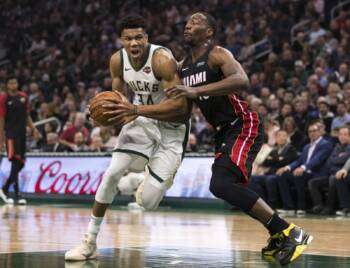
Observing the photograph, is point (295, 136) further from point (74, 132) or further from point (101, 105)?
point (101, 105)

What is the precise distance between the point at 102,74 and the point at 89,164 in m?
6.41

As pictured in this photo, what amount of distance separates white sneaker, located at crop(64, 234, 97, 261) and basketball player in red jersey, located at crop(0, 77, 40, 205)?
8585 mm

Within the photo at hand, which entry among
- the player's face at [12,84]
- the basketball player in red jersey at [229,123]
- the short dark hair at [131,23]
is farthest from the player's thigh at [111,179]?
the player's face at [12,84]

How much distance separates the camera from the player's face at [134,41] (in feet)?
24.2

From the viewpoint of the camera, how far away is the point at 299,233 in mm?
7219

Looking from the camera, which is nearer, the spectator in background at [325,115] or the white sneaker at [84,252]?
the white sneaker at [84,252]

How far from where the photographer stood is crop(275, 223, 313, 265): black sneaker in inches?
272

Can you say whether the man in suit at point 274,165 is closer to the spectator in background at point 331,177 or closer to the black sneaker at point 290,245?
the spectator in background at point 331,177

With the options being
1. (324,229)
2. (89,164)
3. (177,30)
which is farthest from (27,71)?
(324,229)

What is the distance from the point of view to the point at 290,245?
704cm

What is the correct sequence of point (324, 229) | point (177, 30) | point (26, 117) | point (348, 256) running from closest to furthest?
point (348, 256) < point (324, 229) < point (26, 117) < point (177, 30)

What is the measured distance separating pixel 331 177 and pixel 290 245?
6.95 m

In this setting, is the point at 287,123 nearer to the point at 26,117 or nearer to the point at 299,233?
the point at 26,117

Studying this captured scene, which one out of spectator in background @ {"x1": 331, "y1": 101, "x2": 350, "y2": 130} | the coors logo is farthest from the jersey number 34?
the coors logo
